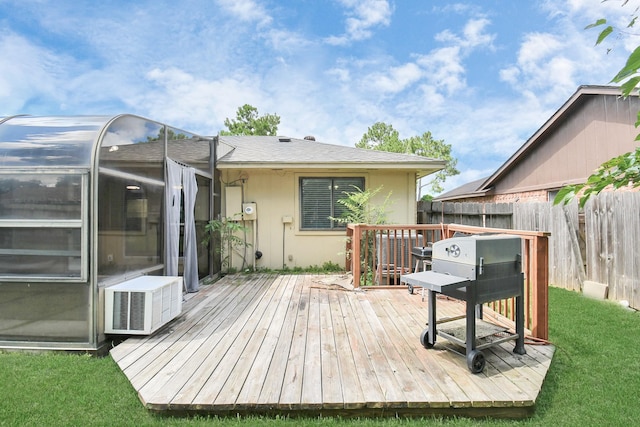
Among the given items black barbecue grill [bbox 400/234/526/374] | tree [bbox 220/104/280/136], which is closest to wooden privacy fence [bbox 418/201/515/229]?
black barbecue grill [bbox 400/234/526/374]

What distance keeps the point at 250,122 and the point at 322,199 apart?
59.3 ft

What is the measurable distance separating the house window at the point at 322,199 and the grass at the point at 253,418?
175 inches

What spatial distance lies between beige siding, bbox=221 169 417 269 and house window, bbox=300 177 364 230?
126 millimetres

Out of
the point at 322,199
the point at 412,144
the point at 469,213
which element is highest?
the point at 412,144

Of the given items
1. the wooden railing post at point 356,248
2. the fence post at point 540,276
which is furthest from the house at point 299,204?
the fence post at point 540,276

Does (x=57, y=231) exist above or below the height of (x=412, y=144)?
below

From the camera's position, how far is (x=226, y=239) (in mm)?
6641

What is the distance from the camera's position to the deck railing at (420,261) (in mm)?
3178

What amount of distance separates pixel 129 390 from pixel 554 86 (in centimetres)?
1194

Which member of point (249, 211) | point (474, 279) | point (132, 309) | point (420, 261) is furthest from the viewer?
point (249, 211)

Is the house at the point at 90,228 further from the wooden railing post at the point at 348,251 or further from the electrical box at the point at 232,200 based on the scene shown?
the wooden railing post at the point at 348,251

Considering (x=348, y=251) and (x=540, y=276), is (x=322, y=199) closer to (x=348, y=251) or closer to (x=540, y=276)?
(x=348, y=251)

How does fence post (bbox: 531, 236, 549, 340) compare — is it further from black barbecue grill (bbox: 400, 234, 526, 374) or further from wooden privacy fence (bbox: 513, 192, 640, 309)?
wooden privacy fence (bbox: 513, 192, 640, 309)

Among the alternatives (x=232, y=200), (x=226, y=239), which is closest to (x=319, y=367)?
(x=226, y=239)
